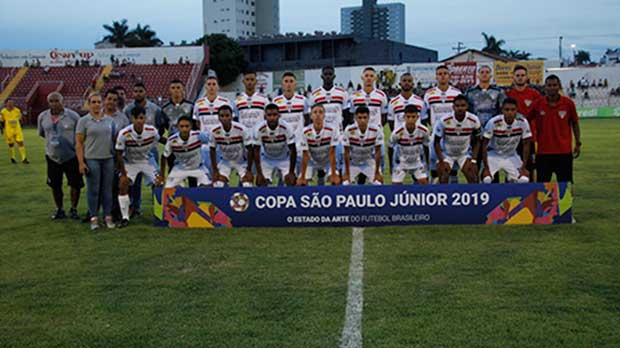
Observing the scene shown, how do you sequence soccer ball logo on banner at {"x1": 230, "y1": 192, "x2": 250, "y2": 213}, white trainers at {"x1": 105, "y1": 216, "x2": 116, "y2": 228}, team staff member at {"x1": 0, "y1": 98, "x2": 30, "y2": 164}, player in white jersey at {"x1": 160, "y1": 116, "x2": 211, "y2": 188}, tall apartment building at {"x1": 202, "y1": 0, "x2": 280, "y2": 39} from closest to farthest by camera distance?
soccer ball logo on banner at {"x1": 230, "y1": 192, "x2": 250, "y2": 213} < white trainers at {"x1": 105, "y1": 216, "x2": 116, "y2": 228} < player in white jersey at {"x1": 160, "y1": 116, "x2": 211, "y2": 188} < team staff member at {"x1": 0, "y1": 98, "x2": 30, "y2": 164} < tall apartment building at {"x1": 202, "y1": 0, "x2": 280, "y2": 39}

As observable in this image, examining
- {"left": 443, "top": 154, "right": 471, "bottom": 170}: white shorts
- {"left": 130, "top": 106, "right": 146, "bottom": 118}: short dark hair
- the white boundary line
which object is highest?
{"left": 130, "top": 106, "right": 146, "bottom": 118}: short dark hair

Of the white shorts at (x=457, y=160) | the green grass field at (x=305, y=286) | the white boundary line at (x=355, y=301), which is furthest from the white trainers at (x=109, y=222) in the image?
the white shorts at (x=457, y=160)

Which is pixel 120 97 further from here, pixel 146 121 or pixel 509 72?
pixel 509 72

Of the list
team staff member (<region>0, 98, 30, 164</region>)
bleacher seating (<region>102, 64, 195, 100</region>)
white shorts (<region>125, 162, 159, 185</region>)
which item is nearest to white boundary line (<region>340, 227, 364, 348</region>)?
white shorts (<region>125, 162, 159, 185</region>)

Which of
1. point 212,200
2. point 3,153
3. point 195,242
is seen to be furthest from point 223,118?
point 3,153

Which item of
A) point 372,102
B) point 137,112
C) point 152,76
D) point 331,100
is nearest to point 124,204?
point 137,112

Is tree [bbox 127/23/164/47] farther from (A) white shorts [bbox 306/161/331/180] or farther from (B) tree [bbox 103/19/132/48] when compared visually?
(A) white shorts [bbox 306/161/331/180]

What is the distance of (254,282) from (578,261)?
316 cm

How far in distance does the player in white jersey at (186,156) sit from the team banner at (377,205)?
2.88 feet

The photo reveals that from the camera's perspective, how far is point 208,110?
916 cm

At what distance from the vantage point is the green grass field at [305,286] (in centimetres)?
421

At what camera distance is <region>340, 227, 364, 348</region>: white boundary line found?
4.11 meters

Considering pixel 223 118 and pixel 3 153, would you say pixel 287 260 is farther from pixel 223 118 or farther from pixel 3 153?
pixel 3 153

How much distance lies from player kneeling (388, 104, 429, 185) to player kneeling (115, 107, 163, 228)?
133 inches
